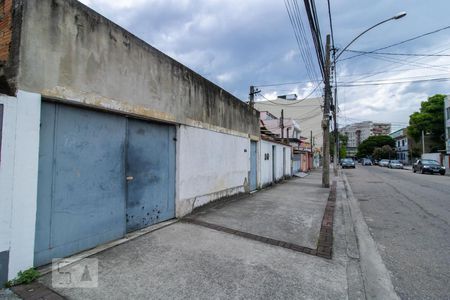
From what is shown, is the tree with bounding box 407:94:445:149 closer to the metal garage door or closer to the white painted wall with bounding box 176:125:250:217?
the white painted wall with bounding box 176:125:250:217

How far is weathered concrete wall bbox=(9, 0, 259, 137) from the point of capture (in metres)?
3.14

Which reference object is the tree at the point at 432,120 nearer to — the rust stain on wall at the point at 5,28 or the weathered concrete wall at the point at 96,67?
the weathered concrete wall at the point at 96,67

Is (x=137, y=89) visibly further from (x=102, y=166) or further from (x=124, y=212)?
(x=124, y=212)

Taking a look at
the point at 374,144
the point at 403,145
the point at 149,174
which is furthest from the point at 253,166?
the point at 374,144

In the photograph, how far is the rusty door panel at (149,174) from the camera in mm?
4684

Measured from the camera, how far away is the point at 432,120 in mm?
40469

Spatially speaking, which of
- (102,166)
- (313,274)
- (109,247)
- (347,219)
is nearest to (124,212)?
(109,247)

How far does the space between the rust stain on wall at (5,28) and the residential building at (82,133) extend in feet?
0.06

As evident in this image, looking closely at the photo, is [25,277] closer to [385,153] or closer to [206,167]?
[206,167]

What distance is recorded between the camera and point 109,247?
3.93 m

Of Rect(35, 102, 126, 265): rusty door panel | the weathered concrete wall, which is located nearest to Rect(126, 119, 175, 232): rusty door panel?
Rect(35, 102, 126, 265): rusty door panel

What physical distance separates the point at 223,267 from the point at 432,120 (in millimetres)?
51025

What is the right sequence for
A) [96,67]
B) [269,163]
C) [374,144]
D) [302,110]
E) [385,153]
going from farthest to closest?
[374,144]
[385,153]
[302,110]
[269,163]
[96,67]

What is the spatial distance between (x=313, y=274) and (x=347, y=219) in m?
3.86
